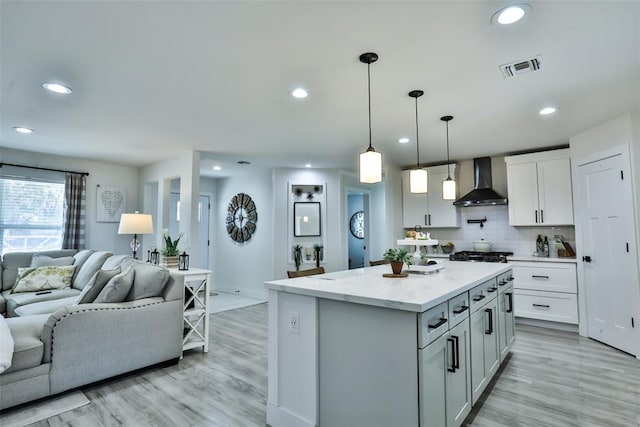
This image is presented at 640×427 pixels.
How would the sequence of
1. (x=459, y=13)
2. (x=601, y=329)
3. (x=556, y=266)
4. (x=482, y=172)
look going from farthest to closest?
(x=482, y=172) → (x=556, y=266) → (x=601, y=329) → (x=459, y=13)

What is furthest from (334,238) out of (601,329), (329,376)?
(329,376)

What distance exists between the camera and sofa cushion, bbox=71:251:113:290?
4.08m

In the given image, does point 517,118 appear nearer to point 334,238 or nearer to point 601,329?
point 601,329

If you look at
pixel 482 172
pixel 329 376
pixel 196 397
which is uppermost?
pixel 482 172

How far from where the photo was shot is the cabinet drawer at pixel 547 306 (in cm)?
416

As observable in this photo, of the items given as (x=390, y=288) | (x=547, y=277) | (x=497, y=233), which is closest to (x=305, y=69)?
(x=390, y=288)

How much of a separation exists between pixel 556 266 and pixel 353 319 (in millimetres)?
3827

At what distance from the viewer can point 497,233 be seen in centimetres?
522

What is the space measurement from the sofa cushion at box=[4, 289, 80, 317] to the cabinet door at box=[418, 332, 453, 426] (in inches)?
163

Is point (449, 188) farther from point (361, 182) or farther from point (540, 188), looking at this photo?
point (540, 188)

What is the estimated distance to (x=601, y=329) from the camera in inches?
149

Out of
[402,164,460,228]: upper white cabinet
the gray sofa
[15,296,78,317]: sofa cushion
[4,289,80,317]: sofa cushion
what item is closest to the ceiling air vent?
[402,164,460,228]: upper white cabinet

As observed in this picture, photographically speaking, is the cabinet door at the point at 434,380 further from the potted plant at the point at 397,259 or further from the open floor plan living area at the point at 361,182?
the potted plant at the point at 397,259

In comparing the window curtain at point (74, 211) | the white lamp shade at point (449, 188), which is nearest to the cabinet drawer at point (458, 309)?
the white lamp shade at point (449, 188)
